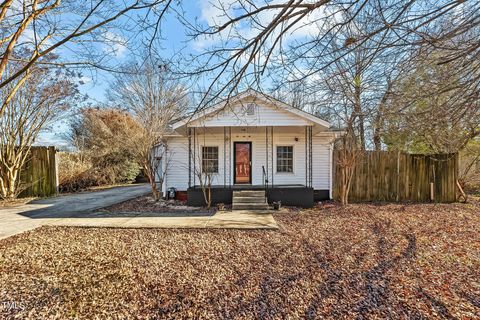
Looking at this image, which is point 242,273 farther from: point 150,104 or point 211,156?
point 150,104

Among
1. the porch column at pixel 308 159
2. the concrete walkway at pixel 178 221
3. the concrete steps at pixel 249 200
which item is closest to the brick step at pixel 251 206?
the concrete steps at pixel 249 200

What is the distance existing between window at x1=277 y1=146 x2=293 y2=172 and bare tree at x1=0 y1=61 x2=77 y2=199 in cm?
941

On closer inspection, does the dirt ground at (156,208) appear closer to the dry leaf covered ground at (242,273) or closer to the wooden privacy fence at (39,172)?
the dry leaf covered ground at (242,273)

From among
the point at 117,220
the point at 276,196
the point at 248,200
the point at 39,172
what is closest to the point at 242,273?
the point at 117,220

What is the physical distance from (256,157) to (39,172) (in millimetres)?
10573

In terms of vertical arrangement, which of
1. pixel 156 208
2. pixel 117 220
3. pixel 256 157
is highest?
pixel 256 157

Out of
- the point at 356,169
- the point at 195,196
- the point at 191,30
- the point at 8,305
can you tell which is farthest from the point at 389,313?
the point at 356,169

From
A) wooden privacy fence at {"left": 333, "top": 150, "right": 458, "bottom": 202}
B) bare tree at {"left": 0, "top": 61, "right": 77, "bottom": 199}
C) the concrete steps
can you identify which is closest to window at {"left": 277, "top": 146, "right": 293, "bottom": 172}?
the concrete steps

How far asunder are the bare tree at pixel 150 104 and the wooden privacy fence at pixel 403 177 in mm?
8090

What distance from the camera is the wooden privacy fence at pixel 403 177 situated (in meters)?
9.70

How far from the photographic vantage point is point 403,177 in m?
9.88

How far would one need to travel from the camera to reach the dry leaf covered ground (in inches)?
106

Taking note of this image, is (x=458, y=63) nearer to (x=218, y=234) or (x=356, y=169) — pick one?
(x=218, y=234)

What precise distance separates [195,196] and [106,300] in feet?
21.4
